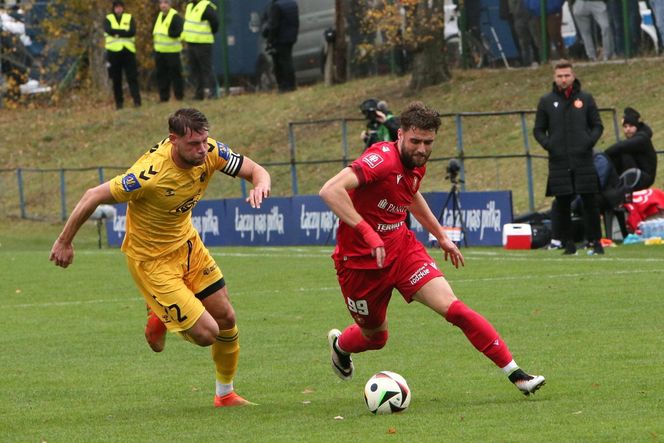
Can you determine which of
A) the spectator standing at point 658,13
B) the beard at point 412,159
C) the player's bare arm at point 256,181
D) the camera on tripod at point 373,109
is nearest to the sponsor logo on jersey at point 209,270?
the player's bare arm at point 256,181

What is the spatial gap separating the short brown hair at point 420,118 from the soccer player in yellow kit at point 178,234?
998 mm

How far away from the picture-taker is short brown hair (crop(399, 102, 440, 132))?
938cm

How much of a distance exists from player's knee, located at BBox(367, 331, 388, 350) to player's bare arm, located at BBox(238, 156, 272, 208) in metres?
1.14

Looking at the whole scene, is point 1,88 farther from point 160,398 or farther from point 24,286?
point 160,398

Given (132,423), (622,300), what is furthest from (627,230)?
(132,423)

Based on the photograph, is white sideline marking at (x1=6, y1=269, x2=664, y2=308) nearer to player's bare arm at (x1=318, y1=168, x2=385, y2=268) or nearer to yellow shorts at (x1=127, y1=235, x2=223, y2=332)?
yellow shorts at (x1=127, y1=235, x2=223, y2=332)

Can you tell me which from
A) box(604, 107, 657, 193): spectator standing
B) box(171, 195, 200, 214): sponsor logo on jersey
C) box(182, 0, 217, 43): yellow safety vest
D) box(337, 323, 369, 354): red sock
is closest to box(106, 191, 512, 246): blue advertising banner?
box(604, 107, 657, 193): spectator standing

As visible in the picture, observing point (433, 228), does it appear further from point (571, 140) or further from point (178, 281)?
point (571, 140)

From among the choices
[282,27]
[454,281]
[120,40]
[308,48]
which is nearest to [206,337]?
[454,281]

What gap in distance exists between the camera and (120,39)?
116 ft

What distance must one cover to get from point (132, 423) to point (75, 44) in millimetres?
33333

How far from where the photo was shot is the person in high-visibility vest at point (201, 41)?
34.7m

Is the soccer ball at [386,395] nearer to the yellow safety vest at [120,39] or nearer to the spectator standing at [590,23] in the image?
the spectator standing at [590,23]

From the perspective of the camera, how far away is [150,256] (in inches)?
398
